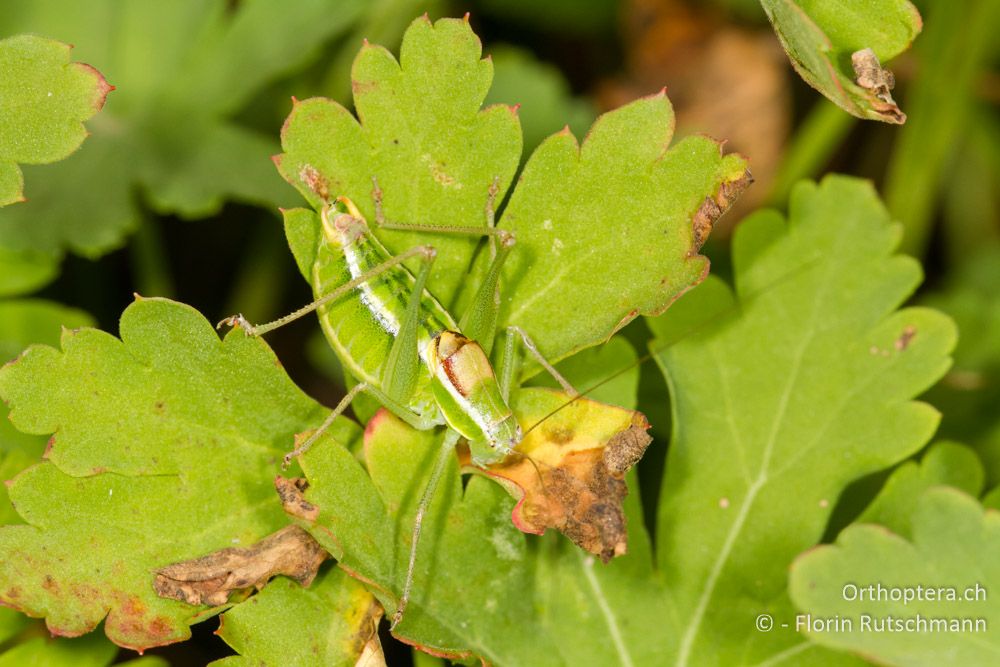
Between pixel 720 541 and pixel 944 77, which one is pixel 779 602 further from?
pixel 944 77

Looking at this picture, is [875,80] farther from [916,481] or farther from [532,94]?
[532,94]

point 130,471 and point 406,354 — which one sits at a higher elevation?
point 406,354

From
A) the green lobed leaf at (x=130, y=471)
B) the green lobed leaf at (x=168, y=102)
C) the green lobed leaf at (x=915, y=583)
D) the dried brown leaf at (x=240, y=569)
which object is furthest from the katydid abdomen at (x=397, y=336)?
the green lobed leaf at (x=168, y=102)

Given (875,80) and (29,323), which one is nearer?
(875,80)

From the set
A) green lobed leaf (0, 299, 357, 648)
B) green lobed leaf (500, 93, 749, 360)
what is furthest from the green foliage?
green lobed leaf (0, 299, 357, 648)

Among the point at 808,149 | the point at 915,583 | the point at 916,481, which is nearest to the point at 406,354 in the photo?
the point at 915,583

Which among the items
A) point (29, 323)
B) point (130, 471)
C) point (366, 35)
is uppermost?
point (366, 35)

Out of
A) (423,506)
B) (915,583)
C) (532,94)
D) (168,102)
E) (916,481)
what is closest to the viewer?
(915,583)

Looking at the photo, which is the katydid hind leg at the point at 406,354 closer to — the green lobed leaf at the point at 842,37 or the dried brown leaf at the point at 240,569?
the dried brown leaf at the point at 240,569
